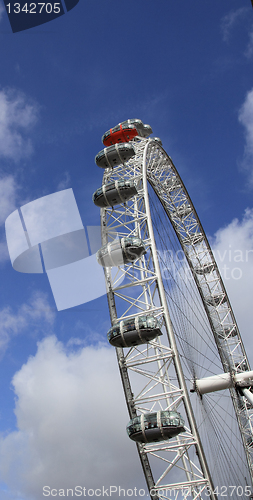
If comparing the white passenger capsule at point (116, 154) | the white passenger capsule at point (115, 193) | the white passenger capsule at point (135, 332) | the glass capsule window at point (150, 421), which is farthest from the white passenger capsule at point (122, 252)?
the glass capsule window at point (150, 421)

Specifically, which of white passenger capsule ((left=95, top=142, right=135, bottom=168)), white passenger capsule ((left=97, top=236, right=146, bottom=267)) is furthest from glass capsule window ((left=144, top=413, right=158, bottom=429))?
white passenger capsule ((left=95, top=142, right=135, bottom=168))

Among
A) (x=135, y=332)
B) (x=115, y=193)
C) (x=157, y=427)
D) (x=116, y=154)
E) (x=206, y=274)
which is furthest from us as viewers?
(x=206, y=274)

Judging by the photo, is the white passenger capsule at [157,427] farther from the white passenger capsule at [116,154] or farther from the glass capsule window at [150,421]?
the white passenger capsule at [116,154]

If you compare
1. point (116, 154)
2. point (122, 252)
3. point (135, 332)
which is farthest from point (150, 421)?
point (116, 154)

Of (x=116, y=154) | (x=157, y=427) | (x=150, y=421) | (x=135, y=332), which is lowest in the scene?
(x=157, y=427)

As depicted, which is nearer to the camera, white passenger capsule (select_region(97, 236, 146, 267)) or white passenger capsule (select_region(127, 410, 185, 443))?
white passenger capsule (select_region(127, 410, 185, 443))

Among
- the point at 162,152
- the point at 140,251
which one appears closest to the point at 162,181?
the point at 162,152

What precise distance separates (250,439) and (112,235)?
98.0 feet

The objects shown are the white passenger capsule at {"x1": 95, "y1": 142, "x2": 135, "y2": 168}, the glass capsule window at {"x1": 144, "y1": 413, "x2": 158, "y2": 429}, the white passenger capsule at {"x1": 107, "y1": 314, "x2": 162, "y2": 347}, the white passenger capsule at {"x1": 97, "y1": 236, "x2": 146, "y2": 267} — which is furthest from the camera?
the white passenger capsule at {"x1": 95, "y1": 142, "x2": 135, "y2": 168}

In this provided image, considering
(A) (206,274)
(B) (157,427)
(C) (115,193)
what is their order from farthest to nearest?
(A) (206,274) < (C) (115,193) < (B) (157,427)

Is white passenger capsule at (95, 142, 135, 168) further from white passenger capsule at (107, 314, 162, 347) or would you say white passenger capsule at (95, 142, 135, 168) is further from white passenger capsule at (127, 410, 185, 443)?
white passenger capsule at (127, 410, 185, 443)

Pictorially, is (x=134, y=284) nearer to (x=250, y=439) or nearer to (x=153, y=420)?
(x=153, y=420)

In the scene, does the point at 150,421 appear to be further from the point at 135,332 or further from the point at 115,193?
the point at 115,193

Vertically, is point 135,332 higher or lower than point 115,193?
lower
